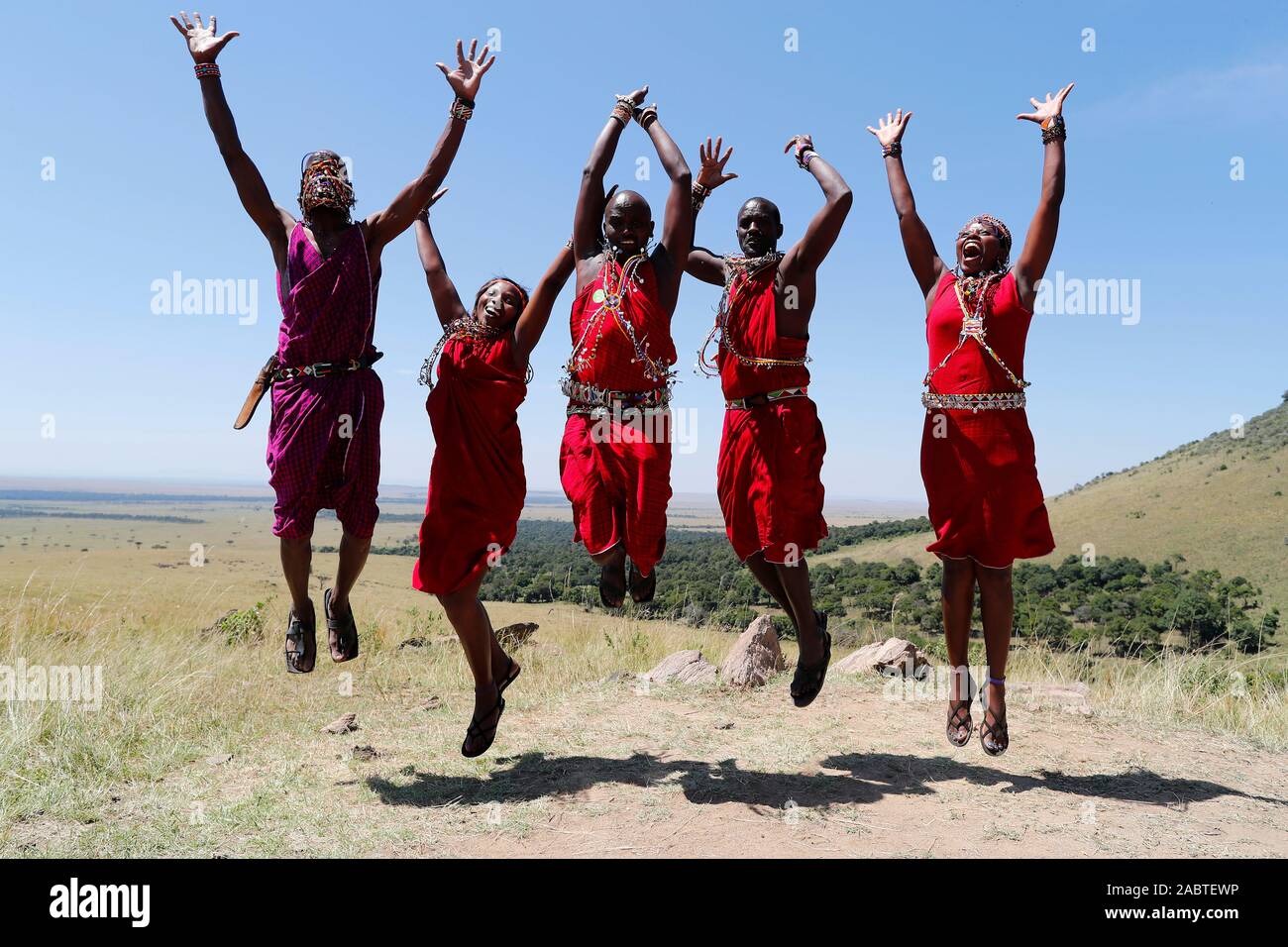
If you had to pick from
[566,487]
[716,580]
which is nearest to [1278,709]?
[566,487]

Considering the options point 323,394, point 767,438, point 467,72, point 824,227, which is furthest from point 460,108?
point 767,438

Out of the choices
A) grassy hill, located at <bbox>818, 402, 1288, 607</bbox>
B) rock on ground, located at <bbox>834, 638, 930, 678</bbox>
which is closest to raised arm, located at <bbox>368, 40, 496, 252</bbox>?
rock on ground, located at <bbox>834, 638, 930, 678</bbox>

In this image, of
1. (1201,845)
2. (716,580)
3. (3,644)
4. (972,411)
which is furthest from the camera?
(716,580)

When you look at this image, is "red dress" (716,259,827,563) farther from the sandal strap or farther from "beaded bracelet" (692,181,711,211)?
the sandal strap

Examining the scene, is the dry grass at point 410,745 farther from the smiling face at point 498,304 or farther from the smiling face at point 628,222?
the smiling face at point 628,222

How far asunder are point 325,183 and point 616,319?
1.98 m

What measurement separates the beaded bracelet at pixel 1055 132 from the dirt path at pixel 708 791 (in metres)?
4.12

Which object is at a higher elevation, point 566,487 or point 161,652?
point 566,487

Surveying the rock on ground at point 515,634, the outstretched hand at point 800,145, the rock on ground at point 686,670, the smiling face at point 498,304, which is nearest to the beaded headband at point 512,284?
the smiling face at point 498,304

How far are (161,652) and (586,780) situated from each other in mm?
4522

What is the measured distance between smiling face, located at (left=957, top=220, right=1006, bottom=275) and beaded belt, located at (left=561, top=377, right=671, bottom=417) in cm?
218

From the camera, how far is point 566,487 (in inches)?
211

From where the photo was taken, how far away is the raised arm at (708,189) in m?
5.69
